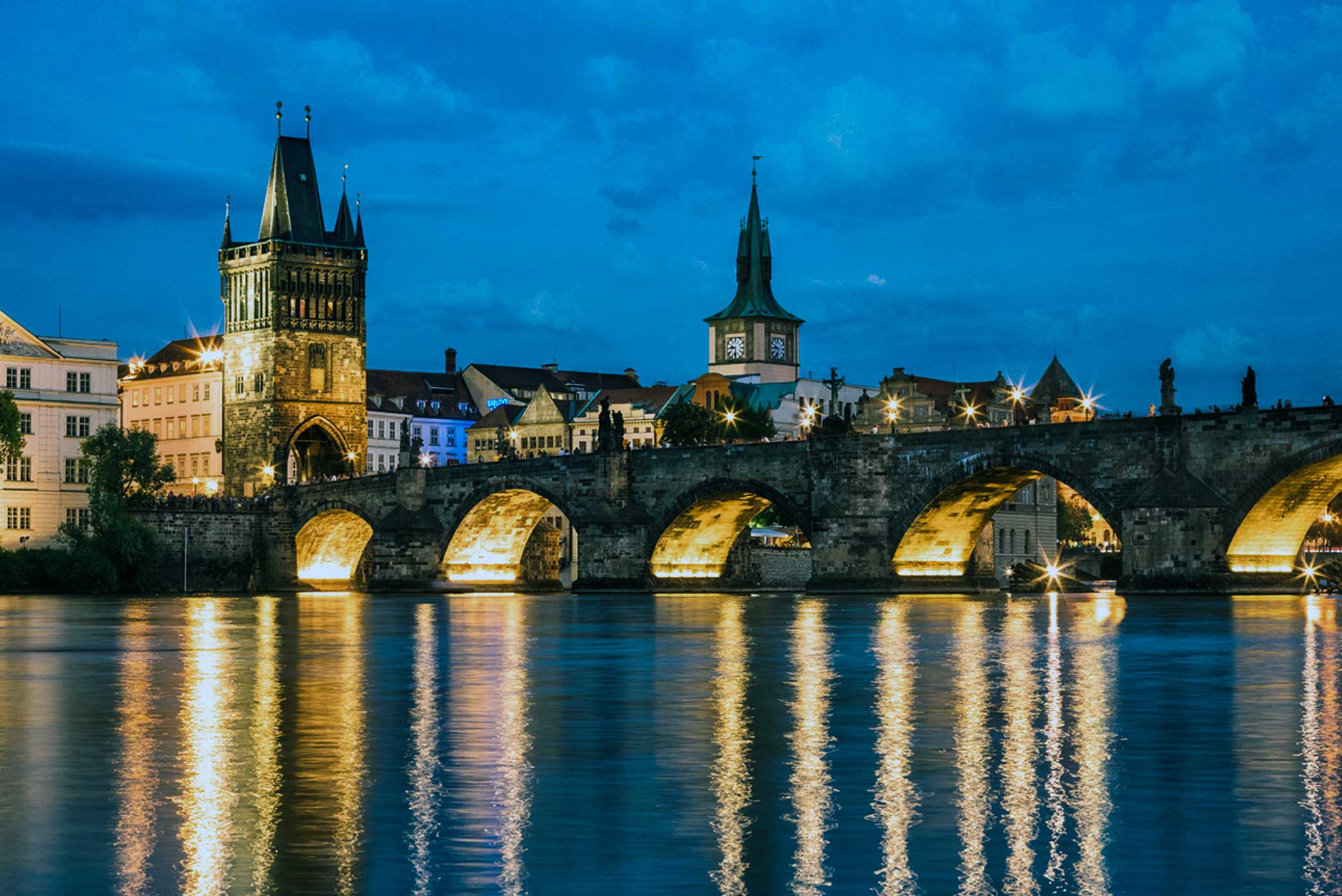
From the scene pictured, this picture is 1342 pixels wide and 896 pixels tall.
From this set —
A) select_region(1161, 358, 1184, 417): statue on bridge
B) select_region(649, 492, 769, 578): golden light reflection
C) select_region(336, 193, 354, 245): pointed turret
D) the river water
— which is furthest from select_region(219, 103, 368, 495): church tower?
the river water

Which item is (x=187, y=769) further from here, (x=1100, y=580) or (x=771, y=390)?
(x=771, y=390)

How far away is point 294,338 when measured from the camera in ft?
380

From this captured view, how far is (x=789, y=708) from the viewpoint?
76.2ft

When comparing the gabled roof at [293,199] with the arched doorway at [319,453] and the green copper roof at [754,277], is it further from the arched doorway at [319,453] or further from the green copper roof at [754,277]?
the green copper roof at [754,277]

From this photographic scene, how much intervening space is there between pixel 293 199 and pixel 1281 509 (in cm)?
7094

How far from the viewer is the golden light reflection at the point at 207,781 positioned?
41.2ft

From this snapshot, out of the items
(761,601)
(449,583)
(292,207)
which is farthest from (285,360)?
(761,601)

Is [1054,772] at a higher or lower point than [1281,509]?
lower

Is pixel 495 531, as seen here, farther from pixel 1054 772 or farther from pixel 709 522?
pixel 1054 772

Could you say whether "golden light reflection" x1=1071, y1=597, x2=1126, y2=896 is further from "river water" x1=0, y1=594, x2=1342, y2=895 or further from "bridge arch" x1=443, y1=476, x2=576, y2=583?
"bridge arch" x1=443, y1=476, x2=576, y2=583

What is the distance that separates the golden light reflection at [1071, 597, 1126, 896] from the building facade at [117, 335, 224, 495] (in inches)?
3540

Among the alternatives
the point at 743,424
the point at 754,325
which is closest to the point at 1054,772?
the point at 743,424

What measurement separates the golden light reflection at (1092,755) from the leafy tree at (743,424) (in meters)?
83.5

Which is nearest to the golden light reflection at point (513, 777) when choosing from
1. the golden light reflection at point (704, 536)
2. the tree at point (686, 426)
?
the golden light reflection at point (704, 536)
